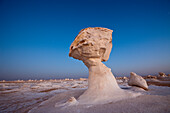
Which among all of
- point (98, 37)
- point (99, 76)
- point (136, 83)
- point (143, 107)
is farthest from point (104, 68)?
point (136, 83)

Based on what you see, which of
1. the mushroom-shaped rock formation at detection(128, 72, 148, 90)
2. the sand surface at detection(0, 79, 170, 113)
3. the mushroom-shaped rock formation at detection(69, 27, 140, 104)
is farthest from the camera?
the mushroom-shaped rock formation at detection(128, 72, 148, 90)

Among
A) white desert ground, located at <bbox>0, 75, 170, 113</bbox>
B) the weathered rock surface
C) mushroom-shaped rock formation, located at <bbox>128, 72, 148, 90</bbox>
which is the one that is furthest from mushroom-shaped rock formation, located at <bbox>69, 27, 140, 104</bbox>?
mushroom-shaped rock formation, located at <bbox>128, 72, 148, 90</bbox>

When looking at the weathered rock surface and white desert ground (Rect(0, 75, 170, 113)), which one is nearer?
white desert ground (Rect(0, 75, 170, 113))

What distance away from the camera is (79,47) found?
4.11 m

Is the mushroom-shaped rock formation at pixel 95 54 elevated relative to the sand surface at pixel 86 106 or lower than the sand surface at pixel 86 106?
elevated

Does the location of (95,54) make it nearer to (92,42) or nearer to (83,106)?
(92,42)

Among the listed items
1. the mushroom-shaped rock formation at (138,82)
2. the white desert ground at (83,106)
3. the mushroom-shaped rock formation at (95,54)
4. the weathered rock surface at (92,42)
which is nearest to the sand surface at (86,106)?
the white desert ground at (83,106)

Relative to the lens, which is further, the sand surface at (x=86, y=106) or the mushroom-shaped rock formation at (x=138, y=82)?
the mushroom-shaped rock formation at (x=138, y=82)

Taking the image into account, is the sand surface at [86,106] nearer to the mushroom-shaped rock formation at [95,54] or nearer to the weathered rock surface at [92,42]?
the mushroom-shaped rock formation at [95,54]

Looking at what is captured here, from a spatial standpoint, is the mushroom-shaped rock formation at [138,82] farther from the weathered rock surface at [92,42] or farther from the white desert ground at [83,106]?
the weathered rock surface at [92,42]

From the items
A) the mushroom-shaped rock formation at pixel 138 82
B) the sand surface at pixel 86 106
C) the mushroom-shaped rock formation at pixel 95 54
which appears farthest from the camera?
the mushroom-shaped rock formation at pixel 138 82

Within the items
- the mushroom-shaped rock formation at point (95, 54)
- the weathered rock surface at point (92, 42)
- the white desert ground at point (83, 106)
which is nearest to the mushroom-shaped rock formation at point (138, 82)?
the white desert ground at point (83, 106)

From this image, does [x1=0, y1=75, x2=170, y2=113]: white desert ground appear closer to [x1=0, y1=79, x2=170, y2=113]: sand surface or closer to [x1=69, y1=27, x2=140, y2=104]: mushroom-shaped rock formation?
[x1=0, y1=79, x2=170, y2=113]: sand surface

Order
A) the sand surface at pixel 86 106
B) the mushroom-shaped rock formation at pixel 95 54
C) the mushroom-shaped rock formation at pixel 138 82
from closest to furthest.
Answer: the sand surface at pixel 86 106 < the mushroom-shaped rock formation at pixel 95 54 < the mushroom-shaped rock formation at pixel 138 82
